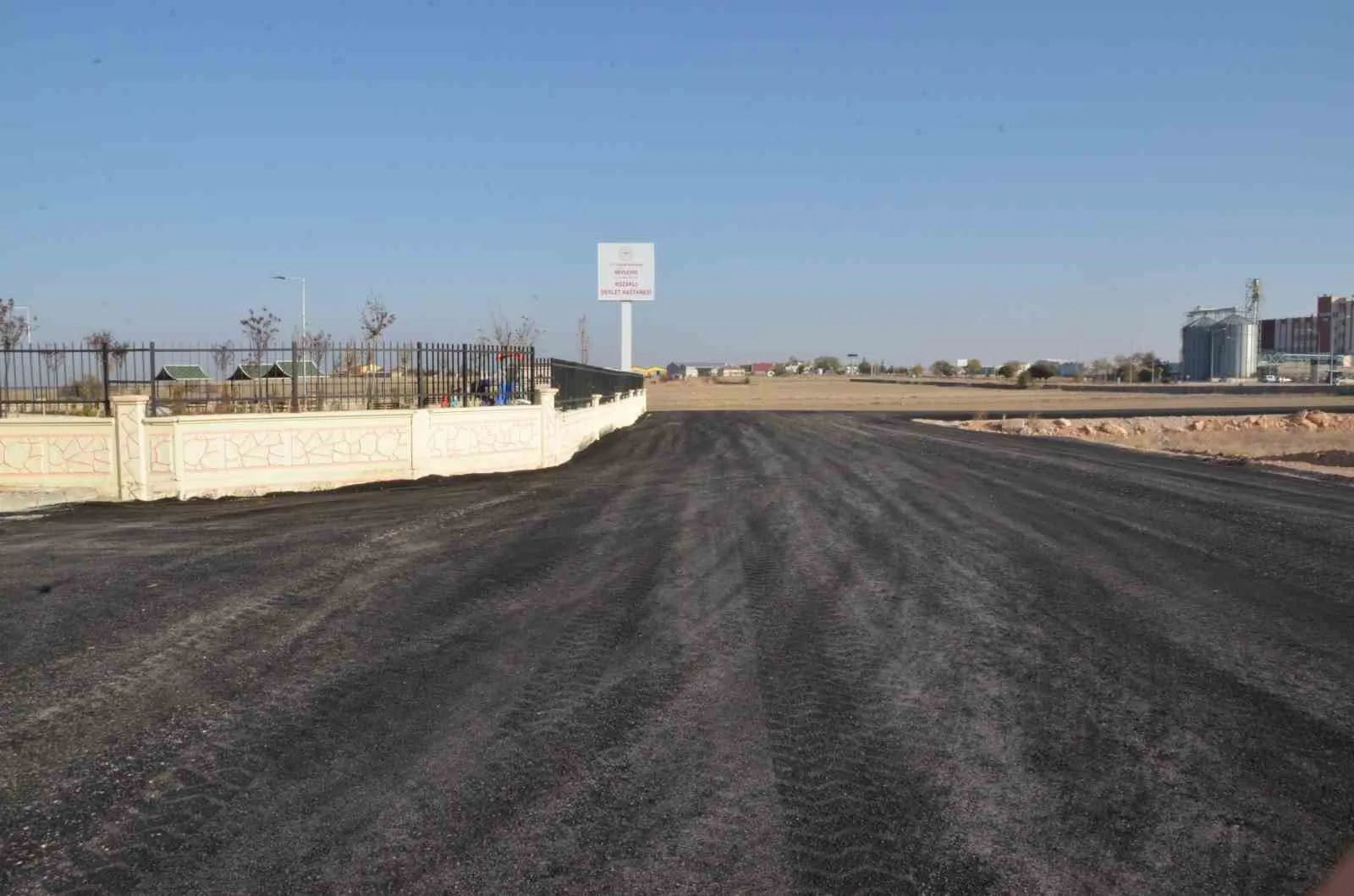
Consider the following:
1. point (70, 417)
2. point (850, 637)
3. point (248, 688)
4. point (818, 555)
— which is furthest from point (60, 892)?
point (70, 417)

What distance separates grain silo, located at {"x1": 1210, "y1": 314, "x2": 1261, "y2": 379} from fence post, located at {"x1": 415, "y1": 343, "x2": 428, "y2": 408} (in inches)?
4887

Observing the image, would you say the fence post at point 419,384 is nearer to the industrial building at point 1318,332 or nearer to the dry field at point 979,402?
the dry field at point 979,402

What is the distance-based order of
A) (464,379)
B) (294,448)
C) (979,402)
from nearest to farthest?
(294,448), (464,379), (979,402)

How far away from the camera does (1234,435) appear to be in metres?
35.8

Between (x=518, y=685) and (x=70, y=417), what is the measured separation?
44.4 feet

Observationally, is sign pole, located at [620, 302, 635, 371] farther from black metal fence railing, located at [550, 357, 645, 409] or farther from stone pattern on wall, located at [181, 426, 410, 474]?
stone pattern on wall, located at [181, 426, 410, 474]

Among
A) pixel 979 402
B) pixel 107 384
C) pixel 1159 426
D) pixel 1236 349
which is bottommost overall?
pixel 1159 426

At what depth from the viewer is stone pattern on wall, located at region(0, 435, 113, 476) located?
16.5 m

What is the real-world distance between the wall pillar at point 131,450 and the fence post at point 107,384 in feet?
1.58

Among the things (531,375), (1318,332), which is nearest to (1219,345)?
(1318,332)

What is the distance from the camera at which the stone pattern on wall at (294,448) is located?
17.1m

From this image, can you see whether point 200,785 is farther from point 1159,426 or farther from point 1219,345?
point 1219,345

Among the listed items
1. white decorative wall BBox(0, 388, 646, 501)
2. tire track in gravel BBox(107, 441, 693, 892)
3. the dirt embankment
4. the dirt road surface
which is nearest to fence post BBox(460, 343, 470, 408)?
white decorative wall BBox(0, 388, 646, 501)

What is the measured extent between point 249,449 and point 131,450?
180cm
